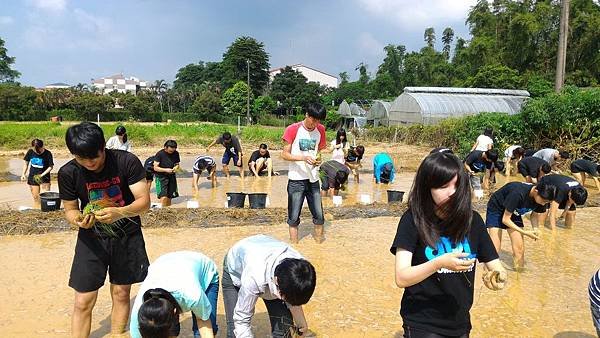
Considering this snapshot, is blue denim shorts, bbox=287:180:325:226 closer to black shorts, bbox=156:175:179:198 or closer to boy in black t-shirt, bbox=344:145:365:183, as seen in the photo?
black shorts, bbox=156:175:179:198

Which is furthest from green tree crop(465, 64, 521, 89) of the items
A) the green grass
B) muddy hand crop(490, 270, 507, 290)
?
muddy hand crop(490, 270, 507, 290)

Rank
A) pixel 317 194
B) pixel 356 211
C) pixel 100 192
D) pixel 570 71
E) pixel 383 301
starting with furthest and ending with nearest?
1. pixel 570 71
2. pixel 356 211
3. pixel 317 194
4. pixel 383 301
5. pixel 100 192

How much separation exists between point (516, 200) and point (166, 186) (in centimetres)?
660

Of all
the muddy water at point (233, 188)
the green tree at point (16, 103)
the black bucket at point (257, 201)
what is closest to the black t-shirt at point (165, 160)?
the muddy water at point (233, 188)

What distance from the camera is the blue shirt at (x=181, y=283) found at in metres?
2.81

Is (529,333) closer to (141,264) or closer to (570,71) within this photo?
(141,264)

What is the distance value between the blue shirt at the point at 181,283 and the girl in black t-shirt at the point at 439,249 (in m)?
1.25

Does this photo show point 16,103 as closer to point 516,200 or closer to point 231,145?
point 231,145

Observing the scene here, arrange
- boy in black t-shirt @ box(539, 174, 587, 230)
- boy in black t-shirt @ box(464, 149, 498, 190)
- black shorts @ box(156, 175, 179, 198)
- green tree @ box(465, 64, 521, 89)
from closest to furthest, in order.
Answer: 1. boy in black t-shirt @ box(539, 174, 587, 230)
2. black shorts @ box(156, 175, 179, 198)
3. boy in black t-shirt @ box(464, 149, 498, 190)
4. green tree @ box(465, 64, 521, 89)

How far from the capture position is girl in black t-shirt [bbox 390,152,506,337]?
211cm

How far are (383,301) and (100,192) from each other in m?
2.84

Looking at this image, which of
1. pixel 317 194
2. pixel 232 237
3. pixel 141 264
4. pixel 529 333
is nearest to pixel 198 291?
pixel 141 264

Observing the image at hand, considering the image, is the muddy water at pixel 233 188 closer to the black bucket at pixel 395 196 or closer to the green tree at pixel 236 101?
the black bucket at pixel 395 196

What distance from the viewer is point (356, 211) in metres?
8.85
